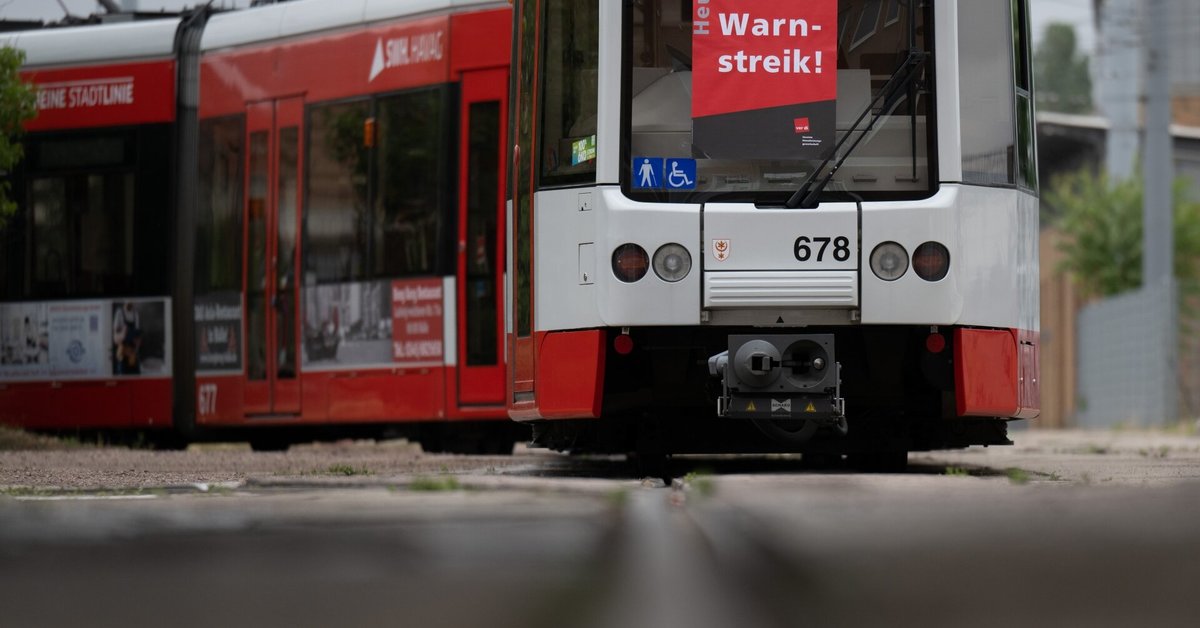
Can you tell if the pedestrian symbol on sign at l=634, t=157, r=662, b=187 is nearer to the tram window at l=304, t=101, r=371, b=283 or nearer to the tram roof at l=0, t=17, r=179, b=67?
the tram window at l=304, t=101, r=371, b=283

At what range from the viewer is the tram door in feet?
46.1

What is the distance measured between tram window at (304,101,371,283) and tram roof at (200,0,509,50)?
686mm

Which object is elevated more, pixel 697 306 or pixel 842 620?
pixel 697 306

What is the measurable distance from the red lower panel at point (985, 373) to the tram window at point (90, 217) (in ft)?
28.4

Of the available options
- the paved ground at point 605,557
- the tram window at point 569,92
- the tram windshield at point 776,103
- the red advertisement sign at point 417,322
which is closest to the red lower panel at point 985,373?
the tram windshield at point 776,103

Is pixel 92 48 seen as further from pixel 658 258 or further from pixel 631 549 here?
pixel 631 549

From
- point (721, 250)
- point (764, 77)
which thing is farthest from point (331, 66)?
point (721, 250)

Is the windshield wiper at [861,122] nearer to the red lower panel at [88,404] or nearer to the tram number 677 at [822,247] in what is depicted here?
the tram number 677 at [822,247]

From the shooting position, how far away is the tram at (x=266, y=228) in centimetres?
1272

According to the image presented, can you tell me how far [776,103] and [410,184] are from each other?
17.3 feet

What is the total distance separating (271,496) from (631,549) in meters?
1.87

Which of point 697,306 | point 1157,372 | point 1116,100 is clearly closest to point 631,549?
point 697,306

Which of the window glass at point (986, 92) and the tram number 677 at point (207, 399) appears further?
the tram number 677 at point (207, 399)

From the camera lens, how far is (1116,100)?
130 feet
